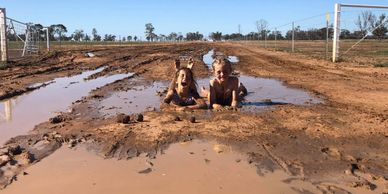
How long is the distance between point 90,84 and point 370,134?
9.40m

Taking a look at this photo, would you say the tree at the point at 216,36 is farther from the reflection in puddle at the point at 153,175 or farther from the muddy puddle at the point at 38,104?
the reflection in puddle at the point at 153,175

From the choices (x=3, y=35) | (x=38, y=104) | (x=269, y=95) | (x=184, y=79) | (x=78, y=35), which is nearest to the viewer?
(x=184, y=79)

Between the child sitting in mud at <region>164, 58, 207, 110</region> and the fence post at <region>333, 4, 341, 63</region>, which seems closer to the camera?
the child sitting in mud at <region>164, 58, 207, 110</region>

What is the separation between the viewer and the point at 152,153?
5.87 meters

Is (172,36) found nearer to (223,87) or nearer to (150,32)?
(150,32)

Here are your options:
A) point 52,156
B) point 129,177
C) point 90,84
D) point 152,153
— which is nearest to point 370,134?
point 152,153

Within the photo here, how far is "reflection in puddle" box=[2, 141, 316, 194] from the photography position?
4.62 metres

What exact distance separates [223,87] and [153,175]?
179 inches

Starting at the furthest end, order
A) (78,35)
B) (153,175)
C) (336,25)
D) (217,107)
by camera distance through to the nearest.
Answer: (78,35) < (336,25) < (217,107) < (153,175)

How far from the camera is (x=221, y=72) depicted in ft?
30.0

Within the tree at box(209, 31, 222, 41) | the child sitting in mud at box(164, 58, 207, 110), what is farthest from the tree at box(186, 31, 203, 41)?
the child sitting in mud at box(164, 58, 207, 110)

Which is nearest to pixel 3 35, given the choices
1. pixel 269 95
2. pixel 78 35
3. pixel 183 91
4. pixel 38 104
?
pixel 38 104

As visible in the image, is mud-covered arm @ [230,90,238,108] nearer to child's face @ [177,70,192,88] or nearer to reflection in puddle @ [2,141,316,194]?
child's face @ [177,70,192,88]

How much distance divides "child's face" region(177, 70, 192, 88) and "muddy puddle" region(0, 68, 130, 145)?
2.46 metres
